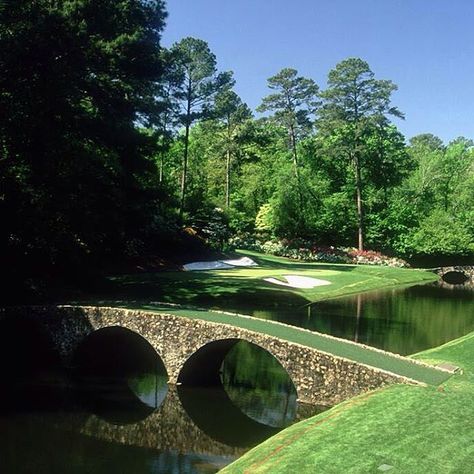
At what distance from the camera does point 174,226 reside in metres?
48.2

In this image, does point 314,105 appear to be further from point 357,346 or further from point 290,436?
point 290,436

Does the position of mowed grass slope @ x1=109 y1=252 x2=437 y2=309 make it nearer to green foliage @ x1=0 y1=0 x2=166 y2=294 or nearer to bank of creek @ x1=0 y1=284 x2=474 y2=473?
green foliage @ x1=0 y1=0 x2=166 y2=294

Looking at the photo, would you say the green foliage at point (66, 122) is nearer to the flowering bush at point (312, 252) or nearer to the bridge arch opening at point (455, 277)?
the flowering bush at point (312, 252)

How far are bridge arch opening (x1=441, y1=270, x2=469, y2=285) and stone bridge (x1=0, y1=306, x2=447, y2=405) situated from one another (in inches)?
1712

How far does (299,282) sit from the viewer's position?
42.9 m

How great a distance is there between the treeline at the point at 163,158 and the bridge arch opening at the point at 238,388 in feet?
A: 29.0

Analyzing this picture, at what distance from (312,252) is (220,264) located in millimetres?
18076

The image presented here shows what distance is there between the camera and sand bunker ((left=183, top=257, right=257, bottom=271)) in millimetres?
46781

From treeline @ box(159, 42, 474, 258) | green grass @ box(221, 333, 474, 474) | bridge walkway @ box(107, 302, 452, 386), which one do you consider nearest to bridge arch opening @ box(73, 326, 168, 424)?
bridge walkway @ box(107, 302, 452, 386)

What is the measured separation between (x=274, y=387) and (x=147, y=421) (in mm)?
5129

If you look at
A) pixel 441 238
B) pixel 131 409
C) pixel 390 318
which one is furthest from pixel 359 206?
pixel 131 409

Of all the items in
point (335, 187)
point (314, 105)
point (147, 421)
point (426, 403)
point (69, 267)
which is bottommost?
point (147, 421)

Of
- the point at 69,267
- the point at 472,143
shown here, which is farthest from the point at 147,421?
the point at 472,143

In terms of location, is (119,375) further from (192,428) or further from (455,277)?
(455,277)
